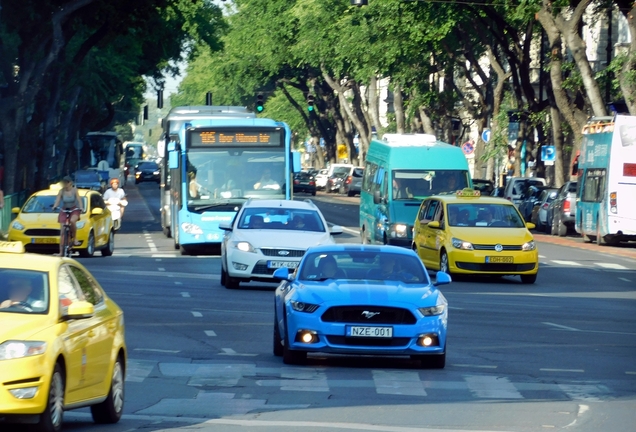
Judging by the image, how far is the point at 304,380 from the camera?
12.9 m

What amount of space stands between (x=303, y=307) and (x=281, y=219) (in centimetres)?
1058

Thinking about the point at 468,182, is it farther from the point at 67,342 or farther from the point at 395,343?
the point at 67,342

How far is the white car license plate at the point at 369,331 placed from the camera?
13.6 metres

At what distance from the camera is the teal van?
32.3 m

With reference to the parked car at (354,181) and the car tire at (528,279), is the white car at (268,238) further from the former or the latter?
the parked car at (354,181)

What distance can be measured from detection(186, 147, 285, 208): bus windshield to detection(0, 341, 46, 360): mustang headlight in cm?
2207

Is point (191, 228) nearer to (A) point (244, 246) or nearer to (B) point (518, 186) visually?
(A) point (244, 246)

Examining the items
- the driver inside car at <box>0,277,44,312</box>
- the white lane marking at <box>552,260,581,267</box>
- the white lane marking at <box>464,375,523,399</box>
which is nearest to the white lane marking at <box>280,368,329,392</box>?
the white lane marking at <box>464,375,523,399</box>

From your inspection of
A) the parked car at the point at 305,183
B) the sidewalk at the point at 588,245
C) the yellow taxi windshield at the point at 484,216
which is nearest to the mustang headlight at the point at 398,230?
the yellow taxi windshield at the point at 484,216

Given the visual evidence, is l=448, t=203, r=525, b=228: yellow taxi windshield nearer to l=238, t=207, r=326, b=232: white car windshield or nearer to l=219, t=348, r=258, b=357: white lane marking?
l=238, t=207, r=326, b=232: white car windshield

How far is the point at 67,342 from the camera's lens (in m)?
8.96

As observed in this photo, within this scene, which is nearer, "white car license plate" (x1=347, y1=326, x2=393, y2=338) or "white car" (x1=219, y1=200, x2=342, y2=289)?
"white car license plate" (x1=347, y1=326, x2=393, y2=338)

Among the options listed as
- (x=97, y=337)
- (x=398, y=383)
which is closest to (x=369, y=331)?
(x=398, y=383)

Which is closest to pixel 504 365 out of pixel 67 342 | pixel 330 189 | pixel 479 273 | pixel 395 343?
pixel 395 343
